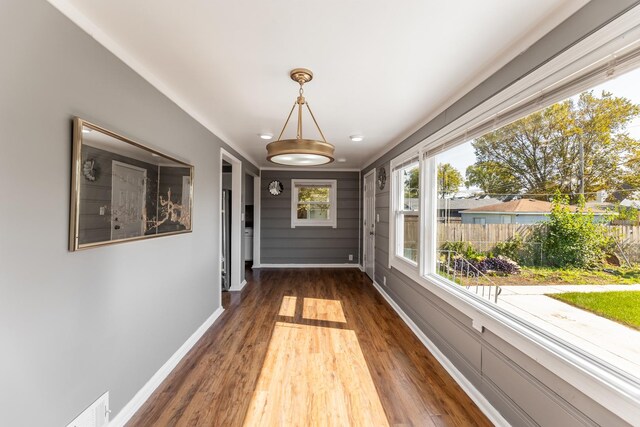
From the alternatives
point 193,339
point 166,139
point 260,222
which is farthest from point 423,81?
point 260,222

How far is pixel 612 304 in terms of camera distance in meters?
1.30

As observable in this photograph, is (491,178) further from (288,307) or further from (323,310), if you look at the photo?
(288,307)

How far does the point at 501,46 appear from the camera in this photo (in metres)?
1.74

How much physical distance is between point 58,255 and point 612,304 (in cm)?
254

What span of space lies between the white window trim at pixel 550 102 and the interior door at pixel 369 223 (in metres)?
2.79

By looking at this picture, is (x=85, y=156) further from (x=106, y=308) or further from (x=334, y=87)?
(x=334, y=87)

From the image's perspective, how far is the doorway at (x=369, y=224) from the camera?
5.36 m

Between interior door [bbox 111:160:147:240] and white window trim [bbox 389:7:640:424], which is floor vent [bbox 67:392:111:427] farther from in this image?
white window trim [bbox 389:7:640:424]

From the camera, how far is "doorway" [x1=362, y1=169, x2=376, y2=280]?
17.6ft

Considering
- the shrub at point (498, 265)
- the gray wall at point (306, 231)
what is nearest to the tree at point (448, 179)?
the shrub at point (498, 265)

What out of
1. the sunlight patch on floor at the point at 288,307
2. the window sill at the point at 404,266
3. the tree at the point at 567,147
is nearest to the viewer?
the tree at the point at 567,147

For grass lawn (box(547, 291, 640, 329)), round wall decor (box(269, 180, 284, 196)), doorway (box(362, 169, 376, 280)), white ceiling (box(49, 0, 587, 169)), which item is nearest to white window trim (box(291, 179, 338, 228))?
round wall decor (box(269, 180, 284, 196))

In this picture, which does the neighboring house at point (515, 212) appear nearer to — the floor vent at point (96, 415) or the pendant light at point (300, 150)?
the pendant light at point (300, 150)

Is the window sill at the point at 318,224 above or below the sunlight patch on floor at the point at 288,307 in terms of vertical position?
above
